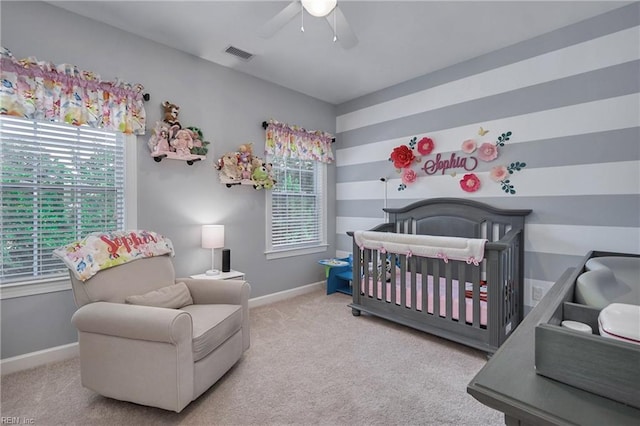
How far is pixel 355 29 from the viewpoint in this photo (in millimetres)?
2506

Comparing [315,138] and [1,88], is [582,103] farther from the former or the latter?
[1,88]

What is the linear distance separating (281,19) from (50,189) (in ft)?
6.74

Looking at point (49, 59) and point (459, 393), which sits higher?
point (49, 59)

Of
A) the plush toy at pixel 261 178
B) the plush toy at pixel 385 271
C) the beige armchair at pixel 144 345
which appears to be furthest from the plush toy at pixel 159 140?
the plush toy at pixel 385 271

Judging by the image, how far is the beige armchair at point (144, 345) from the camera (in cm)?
154

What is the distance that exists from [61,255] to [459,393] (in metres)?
2.54

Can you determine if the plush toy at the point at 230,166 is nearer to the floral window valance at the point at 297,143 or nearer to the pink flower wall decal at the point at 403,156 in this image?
the floral window valance at the point at 297,143

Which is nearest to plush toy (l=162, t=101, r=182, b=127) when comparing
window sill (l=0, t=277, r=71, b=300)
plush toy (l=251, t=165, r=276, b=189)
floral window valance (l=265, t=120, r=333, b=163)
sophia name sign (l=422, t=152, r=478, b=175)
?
plush toy (l=251, t=165, r=276, b=189)

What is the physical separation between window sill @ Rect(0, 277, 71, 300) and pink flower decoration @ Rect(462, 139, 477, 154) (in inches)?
144

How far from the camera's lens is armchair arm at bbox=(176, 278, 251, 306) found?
2.16m

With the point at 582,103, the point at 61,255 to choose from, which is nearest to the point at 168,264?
the point at 61,255

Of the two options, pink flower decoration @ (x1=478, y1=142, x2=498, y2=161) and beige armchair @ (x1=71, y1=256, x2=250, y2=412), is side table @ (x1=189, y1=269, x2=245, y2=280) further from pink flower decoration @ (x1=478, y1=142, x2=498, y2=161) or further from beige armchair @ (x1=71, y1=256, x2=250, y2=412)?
pink flower decoration @ (x1=478, y1=142, x2=498, y2=161)

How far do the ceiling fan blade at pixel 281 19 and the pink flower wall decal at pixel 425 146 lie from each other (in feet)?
6.58

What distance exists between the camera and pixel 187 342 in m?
1.58
